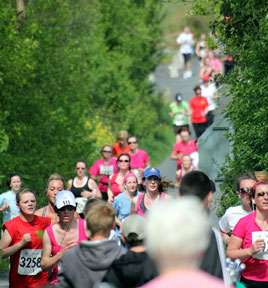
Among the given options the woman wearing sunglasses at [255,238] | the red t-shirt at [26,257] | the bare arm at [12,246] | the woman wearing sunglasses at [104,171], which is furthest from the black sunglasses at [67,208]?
the woman wearing sunglasses at [104,171]

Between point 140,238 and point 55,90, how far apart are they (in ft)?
44.9

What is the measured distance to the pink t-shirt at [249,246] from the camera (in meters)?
7.30

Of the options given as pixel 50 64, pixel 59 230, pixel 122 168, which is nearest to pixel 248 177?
pixel 59 230

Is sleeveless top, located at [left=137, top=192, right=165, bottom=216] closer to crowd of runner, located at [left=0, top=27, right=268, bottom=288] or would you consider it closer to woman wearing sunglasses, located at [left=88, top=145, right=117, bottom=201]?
crowd of runner, located at [left=0, top=27, right=268, bottom=288]

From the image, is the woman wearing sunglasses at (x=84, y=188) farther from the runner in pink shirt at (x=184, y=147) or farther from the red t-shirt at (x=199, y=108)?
the red t-shirt at (x=199, y=108)

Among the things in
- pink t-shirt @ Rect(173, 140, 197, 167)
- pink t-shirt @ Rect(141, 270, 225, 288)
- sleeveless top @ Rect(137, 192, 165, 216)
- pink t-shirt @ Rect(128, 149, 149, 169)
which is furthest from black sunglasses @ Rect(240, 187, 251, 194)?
pink t-shirt @ Rect(173, 140, 197, 167)

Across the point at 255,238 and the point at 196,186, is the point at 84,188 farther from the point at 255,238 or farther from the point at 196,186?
the point at 196,186

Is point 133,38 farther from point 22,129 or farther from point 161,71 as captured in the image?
point 22,129

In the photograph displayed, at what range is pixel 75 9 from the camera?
21.9 metres

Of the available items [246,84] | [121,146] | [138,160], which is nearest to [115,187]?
[138,160]

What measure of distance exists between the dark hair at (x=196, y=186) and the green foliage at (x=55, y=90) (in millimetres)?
9430

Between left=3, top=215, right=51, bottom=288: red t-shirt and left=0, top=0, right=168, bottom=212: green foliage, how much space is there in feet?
20.8

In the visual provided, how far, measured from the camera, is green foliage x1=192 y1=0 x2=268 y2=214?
9875mm

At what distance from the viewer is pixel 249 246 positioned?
7.27 metres
